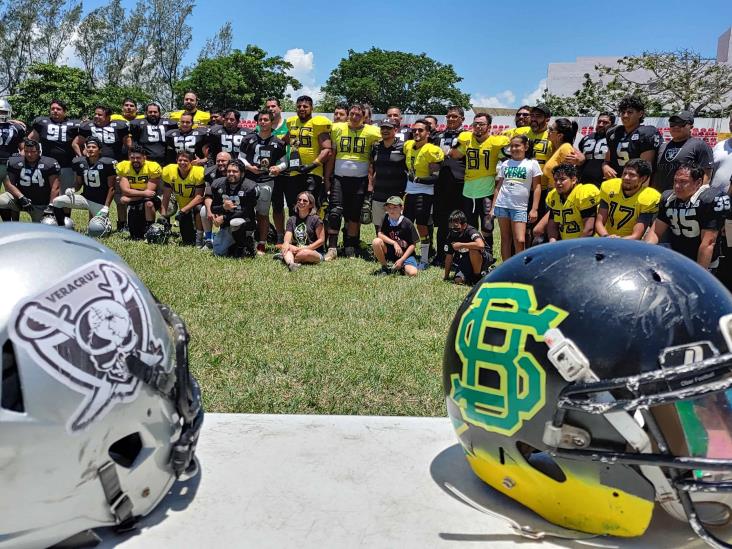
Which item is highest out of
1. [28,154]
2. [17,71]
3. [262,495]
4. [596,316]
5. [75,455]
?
[17,71]

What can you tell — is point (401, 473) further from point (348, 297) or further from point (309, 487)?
point (348, 297)

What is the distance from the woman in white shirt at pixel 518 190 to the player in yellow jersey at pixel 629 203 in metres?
0.98

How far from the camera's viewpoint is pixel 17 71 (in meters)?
47.1

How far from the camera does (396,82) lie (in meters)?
61.8

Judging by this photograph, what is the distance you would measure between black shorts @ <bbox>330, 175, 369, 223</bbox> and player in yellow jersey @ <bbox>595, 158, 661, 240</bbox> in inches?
143

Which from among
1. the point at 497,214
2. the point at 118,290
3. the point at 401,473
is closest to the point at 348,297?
the point at 497,214

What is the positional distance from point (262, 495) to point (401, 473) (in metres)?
0.60

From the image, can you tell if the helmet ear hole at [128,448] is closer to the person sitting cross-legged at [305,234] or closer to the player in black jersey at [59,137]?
the person sitting cross-legged at [305,234]

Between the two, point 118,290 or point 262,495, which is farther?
point 262,495

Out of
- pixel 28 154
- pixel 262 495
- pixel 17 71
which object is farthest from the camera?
pixel 17 71

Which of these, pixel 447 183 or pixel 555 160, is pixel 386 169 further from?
pixel 555 160

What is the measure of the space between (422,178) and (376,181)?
86 cm

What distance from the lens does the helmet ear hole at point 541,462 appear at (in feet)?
6.97

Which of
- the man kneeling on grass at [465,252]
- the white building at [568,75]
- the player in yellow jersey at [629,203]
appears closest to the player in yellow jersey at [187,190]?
the man kneeling on grass at [465,252]
